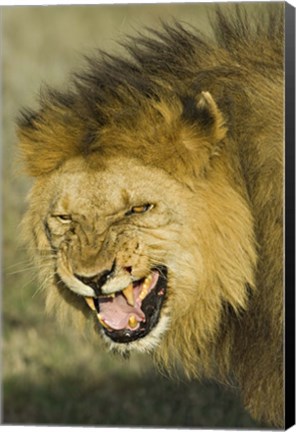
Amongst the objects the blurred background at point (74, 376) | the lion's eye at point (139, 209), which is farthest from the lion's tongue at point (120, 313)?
the blurred background at point (74, 376)

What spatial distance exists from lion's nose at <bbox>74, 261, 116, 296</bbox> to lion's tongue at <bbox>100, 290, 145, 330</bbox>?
0.10 metres

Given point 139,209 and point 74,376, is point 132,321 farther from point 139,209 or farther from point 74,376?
point 74,376

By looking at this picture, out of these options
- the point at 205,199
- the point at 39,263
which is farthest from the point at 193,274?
the point at 39,263

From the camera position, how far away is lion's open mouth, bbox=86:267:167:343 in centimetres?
326

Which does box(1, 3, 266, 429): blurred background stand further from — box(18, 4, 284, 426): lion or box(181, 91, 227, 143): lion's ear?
box(181, 91, 227, 143): lion's ear

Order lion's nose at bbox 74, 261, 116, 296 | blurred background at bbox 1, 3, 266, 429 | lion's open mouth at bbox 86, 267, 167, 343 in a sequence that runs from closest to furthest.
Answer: lion's nose at bbox 74, 261, 116, 296, lion's open mouth at bbox 86, 267, 167, 343, blurred background at bbox 1, 3, 266, 429

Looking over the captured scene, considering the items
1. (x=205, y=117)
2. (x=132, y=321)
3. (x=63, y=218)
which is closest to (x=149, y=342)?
(x=132, y=321)

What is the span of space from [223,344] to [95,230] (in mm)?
564

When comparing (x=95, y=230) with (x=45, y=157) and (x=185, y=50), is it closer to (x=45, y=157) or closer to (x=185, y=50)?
(x=45, y=157)

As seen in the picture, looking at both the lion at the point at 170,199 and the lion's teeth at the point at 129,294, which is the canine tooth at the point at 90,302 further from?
the lion's teeth at the point at 129,294

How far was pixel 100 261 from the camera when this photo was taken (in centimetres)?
315

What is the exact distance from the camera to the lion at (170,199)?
3207 mm

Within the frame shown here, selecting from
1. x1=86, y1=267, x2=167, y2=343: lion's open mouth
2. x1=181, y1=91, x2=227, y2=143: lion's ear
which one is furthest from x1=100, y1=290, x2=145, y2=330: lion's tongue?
x1=181, y1=91, x2=227, y2=143: lion's ear

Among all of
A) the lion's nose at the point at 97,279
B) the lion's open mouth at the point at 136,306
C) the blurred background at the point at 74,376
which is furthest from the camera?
the blurred background at the point at 74,376
